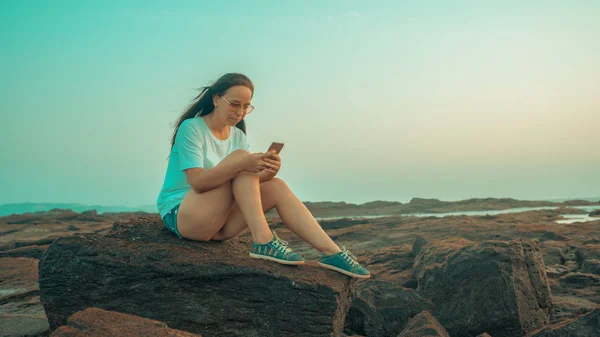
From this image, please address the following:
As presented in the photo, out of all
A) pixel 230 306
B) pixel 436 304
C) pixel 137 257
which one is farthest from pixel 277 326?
pixel 436 304

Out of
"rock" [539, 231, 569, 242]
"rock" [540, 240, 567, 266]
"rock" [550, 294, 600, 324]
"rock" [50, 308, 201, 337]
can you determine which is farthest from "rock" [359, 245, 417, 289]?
"rock" [50, 308, 201, 337]

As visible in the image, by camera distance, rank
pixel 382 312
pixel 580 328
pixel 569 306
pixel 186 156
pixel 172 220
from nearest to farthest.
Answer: pixel 580 328
pixel 186 156
pixel 172 220
pixel 382 312
pixel 569 306

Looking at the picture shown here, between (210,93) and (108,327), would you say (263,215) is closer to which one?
(210,93)

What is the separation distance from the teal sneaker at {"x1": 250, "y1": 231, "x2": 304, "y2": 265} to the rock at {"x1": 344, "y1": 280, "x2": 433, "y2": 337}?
1.31m

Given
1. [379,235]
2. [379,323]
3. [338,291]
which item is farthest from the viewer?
[379,235]

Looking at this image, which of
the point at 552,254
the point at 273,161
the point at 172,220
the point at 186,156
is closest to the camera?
the point at 273,161

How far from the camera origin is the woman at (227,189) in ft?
12.9

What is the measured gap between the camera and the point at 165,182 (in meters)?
4.51

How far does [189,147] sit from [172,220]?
67 centimetres

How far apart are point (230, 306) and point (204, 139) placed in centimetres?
149

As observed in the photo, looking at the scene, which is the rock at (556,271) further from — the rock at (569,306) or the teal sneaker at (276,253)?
the teal sneaker at (276,253)

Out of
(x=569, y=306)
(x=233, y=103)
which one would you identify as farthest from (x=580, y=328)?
(x=233, y=103)

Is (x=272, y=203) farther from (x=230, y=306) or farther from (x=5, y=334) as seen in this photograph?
(x=5, y=334)

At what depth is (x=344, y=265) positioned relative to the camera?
403 cm
